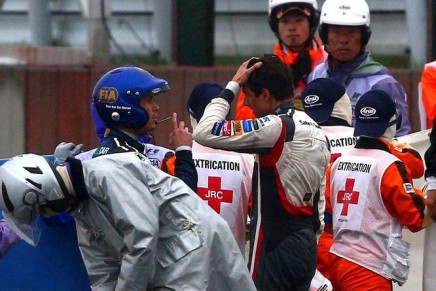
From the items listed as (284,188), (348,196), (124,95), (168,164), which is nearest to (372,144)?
(348,196)

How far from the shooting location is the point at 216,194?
24.8 feet

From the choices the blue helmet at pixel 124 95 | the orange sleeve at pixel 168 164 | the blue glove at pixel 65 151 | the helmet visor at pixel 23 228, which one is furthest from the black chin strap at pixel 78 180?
the orange sleeve at pixel 168 164

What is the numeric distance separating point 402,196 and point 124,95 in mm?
1885

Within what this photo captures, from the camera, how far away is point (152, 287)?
5820mm

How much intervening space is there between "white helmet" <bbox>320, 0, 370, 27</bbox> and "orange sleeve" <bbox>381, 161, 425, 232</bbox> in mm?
1784

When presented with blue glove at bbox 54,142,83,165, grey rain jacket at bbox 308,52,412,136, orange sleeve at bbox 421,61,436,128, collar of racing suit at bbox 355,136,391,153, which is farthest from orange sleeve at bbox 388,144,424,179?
→ blue glove at bbox 54,142,83,165

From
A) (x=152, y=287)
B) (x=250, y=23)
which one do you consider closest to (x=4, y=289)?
(x=152, y=287)

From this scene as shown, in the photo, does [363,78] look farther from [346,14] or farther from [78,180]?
[78,180]

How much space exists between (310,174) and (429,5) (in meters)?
5.80

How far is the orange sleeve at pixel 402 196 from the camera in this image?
7379mm

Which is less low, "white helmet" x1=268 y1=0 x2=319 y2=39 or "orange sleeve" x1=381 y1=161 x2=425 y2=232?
"white helmet" x1=268 y1=0 x2=319 y2=39

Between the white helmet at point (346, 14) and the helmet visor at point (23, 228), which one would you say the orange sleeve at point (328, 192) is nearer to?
the white helmet at point (346, 14)

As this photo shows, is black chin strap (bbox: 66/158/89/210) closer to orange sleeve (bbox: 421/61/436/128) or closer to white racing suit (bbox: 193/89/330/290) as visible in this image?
white racing suit (bbox: 193/89/330/290)

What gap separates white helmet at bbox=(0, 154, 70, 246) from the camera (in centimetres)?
562
